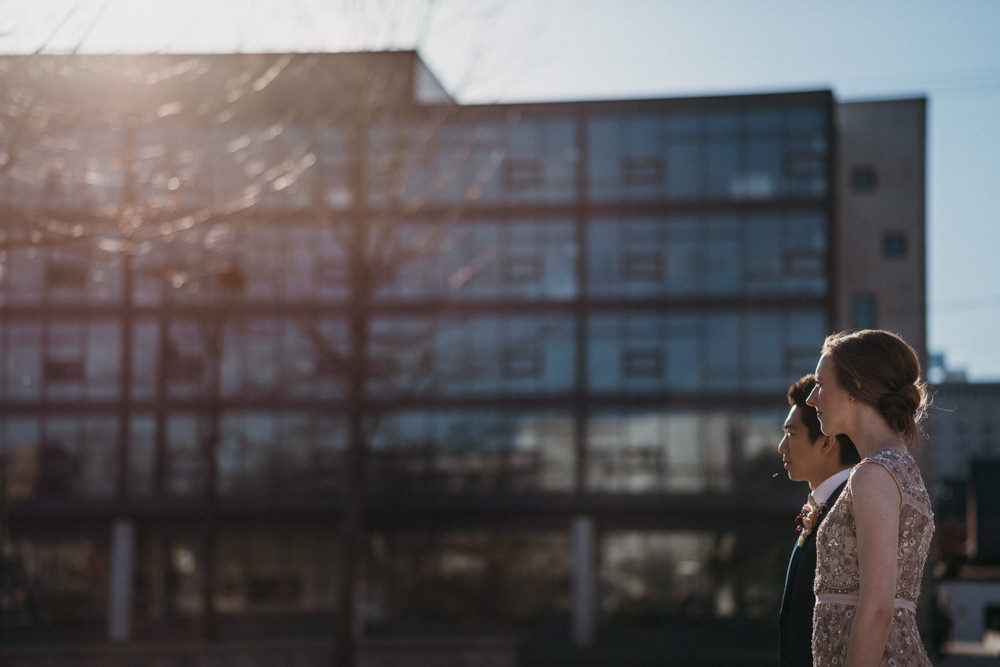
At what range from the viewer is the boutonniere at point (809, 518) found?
14.0 feet

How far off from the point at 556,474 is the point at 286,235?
11457mm

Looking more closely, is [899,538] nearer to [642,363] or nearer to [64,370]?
[642,363]

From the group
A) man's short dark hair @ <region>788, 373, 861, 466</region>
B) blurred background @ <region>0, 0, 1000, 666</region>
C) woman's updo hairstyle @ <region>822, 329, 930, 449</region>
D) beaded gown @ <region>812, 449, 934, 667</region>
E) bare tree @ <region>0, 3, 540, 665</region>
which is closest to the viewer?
beaded gown @ <region>812, 449, 934, 667</region>

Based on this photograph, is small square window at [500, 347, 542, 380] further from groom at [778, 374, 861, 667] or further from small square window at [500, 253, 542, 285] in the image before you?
groom at [778, 374, 861, 667]

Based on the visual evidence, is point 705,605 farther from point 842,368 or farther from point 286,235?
point 842,368

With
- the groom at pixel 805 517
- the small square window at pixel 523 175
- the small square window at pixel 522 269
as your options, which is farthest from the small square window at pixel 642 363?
the groom at pixel 805 517

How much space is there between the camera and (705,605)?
4069 cm

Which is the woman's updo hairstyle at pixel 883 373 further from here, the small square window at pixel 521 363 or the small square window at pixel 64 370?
the small square window at pixel 64 370

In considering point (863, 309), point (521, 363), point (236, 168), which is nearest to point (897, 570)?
point (236, 168)

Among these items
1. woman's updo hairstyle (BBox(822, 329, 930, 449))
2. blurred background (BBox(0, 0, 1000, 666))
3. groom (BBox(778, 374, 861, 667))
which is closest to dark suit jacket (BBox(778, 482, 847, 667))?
groom (BBox(778, 374, 861, 667))

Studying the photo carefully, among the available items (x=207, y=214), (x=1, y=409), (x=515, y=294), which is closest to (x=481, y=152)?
(x=515, y=294)

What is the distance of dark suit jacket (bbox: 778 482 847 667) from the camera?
4254mm

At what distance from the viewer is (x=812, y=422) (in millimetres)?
4680

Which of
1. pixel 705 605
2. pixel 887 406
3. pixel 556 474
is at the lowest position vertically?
pixel 705 605
